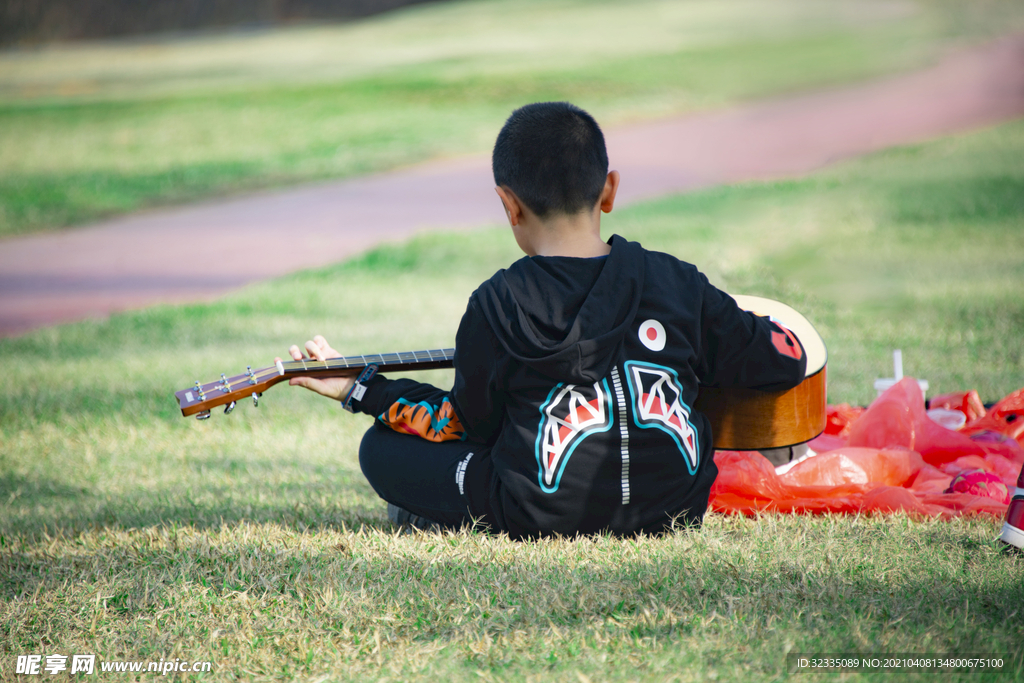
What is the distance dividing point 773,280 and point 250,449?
4.57 metres

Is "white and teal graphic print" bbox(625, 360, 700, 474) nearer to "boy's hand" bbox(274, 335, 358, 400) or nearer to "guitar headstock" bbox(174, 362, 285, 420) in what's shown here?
"boy's hand" bbox(274, 335, 358, 400)

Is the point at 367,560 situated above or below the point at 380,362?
below

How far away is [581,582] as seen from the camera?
7.70 ft

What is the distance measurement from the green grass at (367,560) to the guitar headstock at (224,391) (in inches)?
17.5

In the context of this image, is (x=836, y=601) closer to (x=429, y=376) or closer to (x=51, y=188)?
(x=429, y=376)

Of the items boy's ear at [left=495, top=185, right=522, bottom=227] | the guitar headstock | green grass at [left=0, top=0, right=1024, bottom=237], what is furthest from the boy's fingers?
green grass at [left=0, top=0, right=1024, bottom=237]

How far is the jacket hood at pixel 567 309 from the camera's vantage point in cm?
230

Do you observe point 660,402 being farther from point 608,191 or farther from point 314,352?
point 314,352

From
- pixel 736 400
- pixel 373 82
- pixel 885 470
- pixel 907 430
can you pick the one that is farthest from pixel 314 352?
pixel 373 82

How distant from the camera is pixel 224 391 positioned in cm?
268

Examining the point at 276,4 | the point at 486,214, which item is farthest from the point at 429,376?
the point at 276,4

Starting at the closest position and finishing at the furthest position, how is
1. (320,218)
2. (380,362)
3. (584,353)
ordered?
(584,353) < (380,362) < (320,218)

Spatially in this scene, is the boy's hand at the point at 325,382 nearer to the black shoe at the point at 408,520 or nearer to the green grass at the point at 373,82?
the black shoe at the point at 408,520

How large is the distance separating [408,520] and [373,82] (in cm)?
2040
